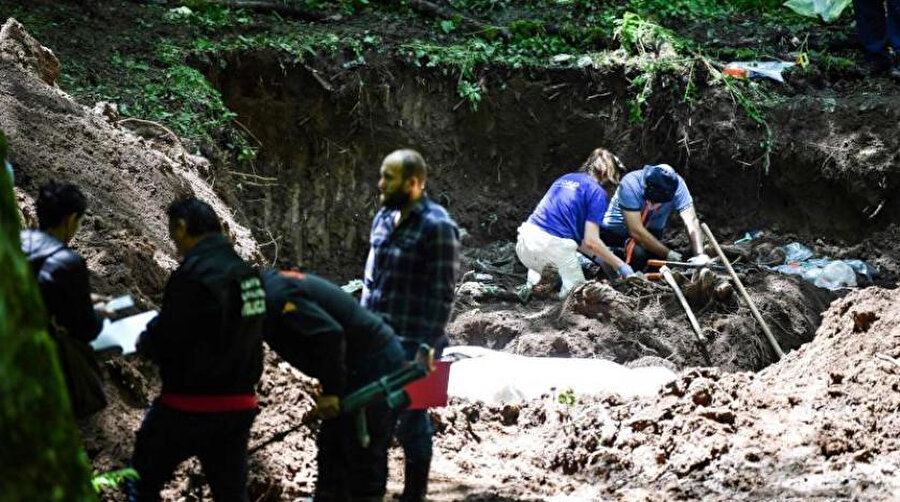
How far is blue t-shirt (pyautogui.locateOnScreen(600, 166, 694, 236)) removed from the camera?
10078 mm

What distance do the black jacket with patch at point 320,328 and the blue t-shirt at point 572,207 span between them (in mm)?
5280

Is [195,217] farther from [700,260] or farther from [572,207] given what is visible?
[700,260]

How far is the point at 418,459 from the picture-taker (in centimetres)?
523

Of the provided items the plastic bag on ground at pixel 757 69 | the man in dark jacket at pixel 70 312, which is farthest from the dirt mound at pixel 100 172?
the plastic bag on ground at pixel 757 69

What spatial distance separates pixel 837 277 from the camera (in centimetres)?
1068

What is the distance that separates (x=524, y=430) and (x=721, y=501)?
199 cm

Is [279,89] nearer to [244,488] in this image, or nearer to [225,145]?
[225,145]

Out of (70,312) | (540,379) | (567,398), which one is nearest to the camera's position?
(70,312)

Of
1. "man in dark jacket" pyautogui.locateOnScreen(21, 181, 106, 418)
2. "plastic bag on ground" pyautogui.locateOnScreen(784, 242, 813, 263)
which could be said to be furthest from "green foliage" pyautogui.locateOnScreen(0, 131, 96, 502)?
"plastic bag on ground" pyautogui.locateOnScreen(784, 242, 813, 263)

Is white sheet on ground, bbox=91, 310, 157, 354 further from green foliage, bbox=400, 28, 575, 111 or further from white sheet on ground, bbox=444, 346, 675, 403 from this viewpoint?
green foliage, bbox=400, 28, 575, 111

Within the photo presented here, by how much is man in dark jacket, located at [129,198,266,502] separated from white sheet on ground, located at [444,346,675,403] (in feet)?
11.1

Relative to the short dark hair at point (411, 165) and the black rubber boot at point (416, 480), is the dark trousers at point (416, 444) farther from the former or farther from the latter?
the short dark hair at point (411, 165)

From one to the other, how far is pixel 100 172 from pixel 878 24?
9.87m

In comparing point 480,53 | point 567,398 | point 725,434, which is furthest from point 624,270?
point 480,53
